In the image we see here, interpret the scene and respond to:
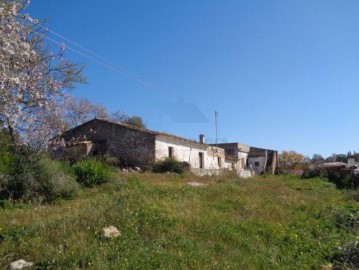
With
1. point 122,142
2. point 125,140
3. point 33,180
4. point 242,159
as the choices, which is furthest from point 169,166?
point 242,159

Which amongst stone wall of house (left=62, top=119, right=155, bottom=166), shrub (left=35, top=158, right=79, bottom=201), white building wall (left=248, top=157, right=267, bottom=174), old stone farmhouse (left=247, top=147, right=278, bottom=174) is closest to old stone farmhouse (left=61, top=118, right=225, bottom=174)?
stone wall of house (left=62, top=119, right=155, bottom=166)

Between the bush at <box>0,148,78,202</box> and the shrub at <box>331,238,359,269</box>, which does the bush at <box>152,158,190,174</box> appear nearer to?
the bush at <box>0,148,78,202</box>

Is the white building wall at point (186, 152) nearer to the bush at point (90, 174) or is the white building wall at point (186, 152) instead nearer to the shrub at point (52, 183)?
the bush at point (90, 174)

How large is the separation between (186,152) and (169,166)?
6702 mm

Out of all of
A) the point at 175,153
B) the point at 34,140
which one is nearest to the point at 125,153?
the point at 175,153

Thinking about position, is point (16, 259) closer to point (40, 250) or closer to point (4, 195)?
point (40, 250)

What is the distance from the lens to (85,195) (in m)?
11.8

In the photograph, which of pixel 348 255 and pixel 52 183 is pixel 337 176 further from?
pixel 52 183

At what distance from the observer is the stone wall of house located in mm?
24609

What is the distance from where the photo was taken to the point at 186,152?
29.6 m

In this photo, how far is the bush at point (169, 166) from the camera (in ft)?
75.5

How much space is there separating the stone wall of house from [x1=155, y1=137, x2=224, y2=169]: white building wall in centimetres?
67

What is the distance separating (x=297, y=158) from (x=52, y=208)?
63.0m

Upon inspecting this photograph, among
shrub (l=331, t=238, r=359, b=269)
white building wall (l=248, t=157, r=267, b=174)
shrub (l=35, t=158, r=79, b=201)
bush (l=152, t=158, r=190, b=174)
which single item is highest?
white building wall (l=248, t=157, r=267, b=174)
